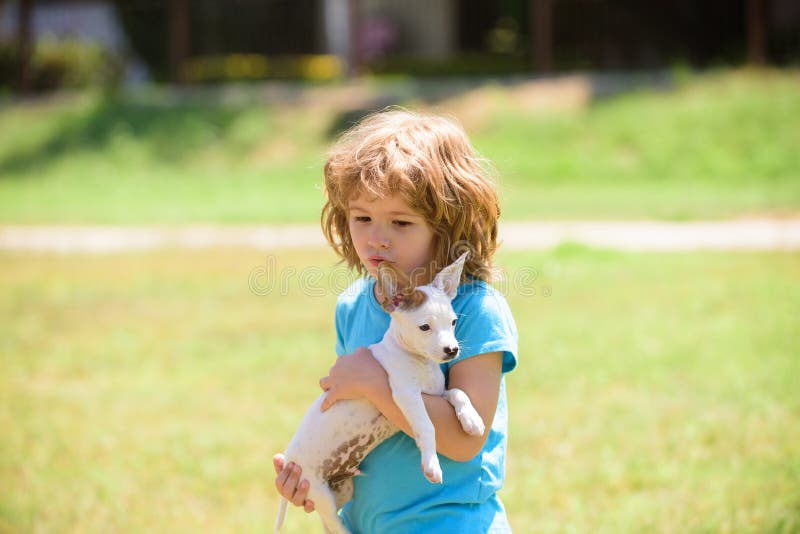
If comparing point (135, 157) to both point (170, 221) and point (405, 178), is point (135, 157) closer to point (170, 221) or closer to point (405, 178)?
point (170, 221)

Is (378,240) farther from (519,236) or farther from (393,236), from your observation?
(519,236)

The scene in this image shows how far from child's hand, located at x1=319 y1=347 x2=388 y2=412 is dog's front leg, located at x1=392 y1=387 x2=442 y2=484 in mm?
71

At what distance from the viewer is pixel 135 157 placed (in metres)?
16.8

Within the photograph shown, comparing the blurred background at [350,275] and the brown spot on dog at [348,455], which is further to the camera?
the blurred background at [350,275]

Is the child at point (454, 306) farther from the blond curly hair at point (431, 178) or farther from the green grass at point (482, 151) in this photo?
the green grass at point (482, 151)

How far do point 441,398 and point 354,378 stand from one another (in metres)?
0.21

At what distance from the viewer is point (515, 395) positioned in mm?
5332

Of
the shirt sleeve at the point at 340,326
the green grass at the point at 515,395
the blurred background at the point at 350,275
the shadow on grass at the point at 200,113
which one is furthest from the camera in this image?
the shadow on grass at the point at 200,113

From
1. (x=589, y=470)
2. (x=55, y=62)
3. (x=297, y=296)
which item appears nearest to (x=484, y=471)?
(x=589, y=470)

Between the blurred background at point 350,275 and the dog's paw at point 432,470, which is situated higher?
the dog's paw at point 432,470

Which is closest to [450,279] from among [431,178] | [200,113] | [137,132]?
[431,178]

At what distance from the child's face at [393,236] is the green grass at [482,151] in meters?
9.32

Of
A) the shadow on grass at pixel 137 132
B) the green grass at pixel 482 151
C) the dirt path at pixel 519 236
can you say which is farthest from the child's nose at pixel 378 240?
the shadow on grass at pixel 137 132

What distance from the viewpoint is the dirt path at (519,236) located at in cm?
968
